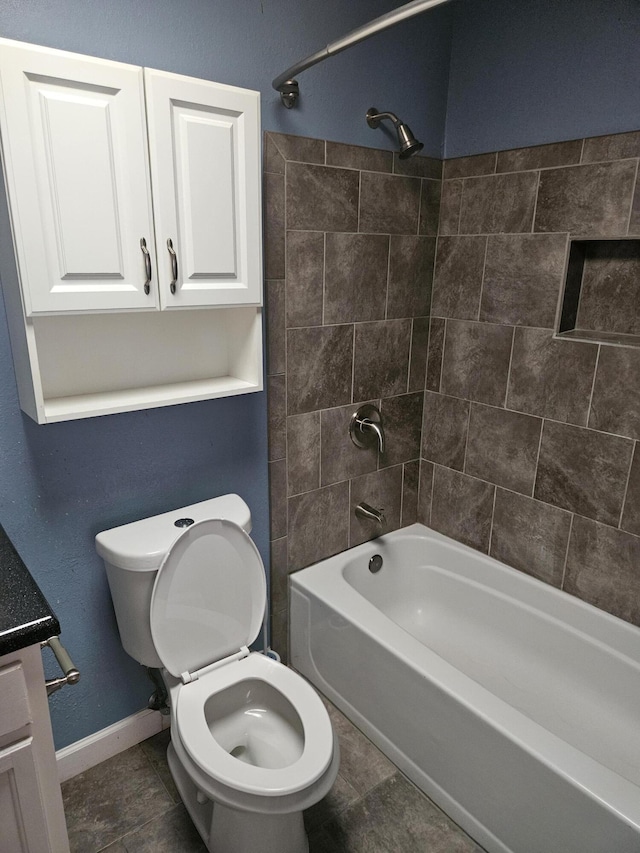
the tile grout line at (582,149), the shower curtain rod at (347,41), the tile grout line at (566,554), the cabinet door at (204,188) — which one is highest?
the shower curtain rod at (347,41)

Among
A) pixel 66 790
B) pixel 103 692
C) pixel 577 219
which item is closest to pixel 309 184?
pixel 577 219

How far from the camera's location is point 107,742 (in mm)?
1797

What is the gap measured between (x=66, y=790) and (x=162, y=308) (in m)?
1.52

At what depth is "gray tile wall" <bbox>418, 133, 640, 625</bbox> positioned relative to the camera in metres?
1.75

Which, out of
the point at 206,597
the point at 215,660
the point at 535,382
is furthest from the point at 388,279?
the point at 215,660

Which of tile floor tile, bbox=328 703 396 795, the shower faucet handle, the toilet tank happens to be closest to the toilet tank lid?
the toilet tank

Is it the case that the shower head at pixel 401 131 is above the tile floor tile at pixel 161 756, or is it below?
above

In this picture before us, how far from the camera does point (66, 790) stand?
171 centimetres

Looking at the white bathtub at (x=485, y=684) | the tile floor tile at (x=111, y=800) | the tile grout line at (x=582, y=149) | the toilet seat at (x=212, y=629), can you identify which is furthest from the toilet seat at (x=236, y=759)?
the tile grout line at (x=582, y=149)

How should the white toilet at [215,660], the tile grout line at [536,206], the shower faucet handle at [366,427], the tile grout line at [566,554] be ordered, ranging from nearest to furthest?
the white toilet at [215,660], the tile grout line at [536,206], the tile grout line at [566,554], the shower faucet handle at [366,427]

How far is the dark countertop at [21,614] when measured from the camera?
0.92m

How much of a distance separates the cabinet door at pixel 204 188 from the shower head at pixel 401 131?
0.55m

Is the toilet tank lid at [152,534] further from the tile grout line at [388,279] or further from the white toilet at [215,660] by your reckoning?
the tile grout line at [388,279]

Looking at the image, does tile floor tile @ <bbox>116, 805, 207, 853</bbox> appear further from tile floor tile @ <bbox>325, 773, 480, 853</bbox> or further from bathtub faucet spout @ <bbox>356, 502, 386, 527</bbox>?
bathtub faucet spout @ <bbox>356, 502, 386, 527</bbox>
